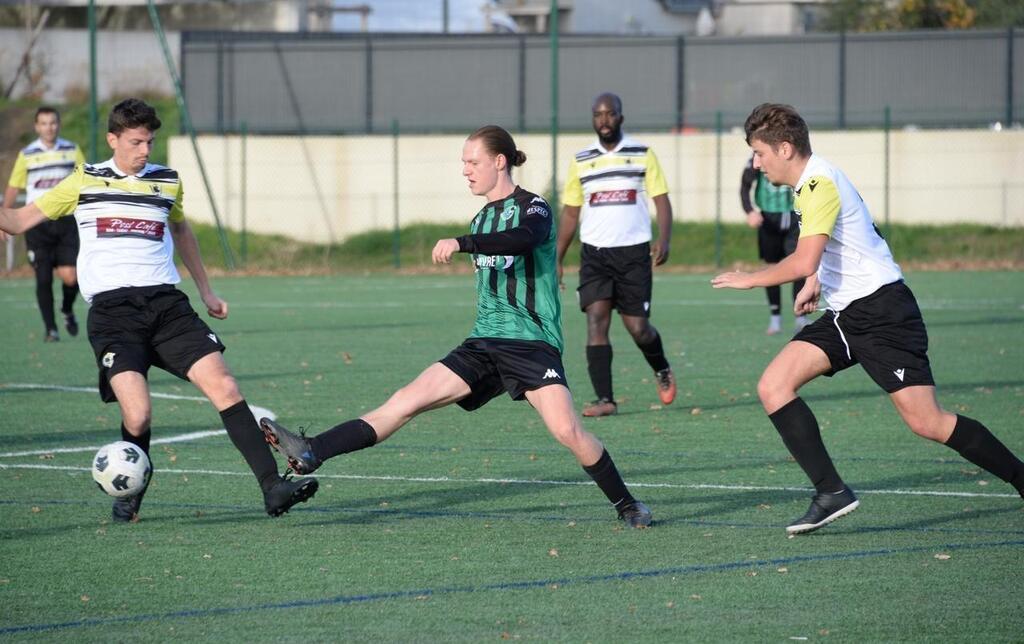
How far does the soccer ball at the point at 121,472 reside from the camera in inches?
266

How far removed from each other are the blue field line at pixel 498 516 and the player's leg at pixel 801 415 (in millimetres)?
315

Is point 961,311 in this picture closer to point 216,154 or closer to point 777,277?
point 777,277

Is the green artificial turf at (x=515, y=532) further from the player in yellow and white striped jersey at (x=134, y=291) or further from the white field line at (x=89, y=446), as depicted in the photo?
the player in yellow and white striped jersey at (x=134, y=291)

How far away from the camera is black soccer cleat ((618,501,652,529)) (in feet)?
22.2

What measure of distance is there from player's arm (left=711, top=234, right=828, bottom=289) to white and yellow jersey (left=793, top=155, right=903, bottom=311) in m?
0.12

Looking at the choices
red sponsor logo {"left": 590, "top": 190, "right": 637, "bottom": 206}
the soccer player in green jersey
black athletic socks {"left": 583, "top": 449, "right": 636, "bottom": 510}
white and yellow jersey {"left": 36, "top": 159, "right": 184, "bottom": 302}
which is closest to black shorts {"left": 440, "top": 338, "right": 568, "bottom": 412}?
the soccer player in green jersey

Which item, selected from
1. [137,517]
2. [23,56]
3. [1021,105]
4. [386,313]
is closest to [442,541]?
[137,517]

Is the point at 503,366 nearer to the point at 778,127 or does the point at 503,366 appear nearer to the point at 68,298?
the point at 778,127

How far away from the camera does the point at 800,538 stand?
655 centimetres

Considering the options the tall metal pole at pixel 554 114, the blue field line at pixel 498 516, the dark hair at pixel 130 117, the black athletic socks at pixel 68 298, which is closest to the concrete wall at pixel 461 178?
the tall metal pole at pixel 554 114

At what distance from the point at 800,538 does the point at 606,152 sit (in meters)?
4.88

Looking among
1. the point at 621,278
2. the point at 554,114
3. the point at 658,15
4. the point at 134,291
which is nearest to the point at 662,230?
the point at 621,278

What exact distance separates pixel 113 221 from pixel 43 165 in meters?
9.16

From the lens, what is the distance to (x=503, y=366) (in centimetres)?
670
